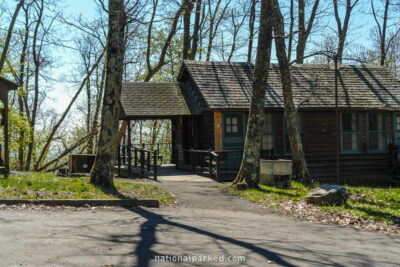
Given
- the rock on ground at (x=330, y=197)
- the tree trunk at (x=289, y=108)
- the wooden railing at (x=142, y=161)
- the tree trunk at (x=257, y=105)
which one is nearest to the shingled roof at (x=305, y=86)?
the tree trunk at (x=289, y=108)

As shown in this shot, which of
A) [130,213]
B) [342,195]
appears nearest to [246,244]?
[130,213]

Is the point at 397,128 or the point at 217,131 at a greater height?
the point at 397,128

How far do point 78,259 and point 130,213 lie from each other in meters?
3.68

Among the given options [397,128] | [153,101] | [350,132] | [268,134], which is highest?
[153,101]

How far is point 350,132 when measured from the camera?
2011 centimetres

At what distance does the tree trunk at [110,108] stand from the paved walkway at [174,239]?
7.95ft

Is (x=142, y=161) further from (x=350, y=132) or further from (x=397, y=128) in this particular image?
(x=397, y=128)

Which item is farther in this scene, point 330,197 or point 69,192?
point 330,197

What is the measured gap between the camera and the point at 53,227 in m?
7.05

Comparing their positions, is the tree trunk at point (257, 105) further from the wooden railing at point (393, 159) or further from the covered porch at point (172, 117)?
the wooden railing at point (393, 159)

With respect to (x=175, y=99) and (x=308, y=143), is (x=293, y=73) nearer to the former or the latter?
(x=308, y=143)

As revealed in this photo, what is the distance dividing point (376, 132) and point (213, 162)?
8.40 metres

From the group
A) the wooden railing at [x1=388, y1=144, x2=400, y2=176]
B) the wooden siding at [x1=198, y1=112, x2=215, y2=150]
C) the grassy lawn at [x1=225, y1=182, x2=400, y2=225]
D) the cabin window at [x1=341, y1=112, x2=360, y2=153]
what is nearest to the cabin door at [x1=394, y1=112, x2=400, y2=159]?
the wooden railing at [x1=388, y1=144, x2=400, y2=176]

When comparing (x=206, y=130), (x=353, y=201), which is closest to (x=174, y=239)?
(x=353, y=201)
